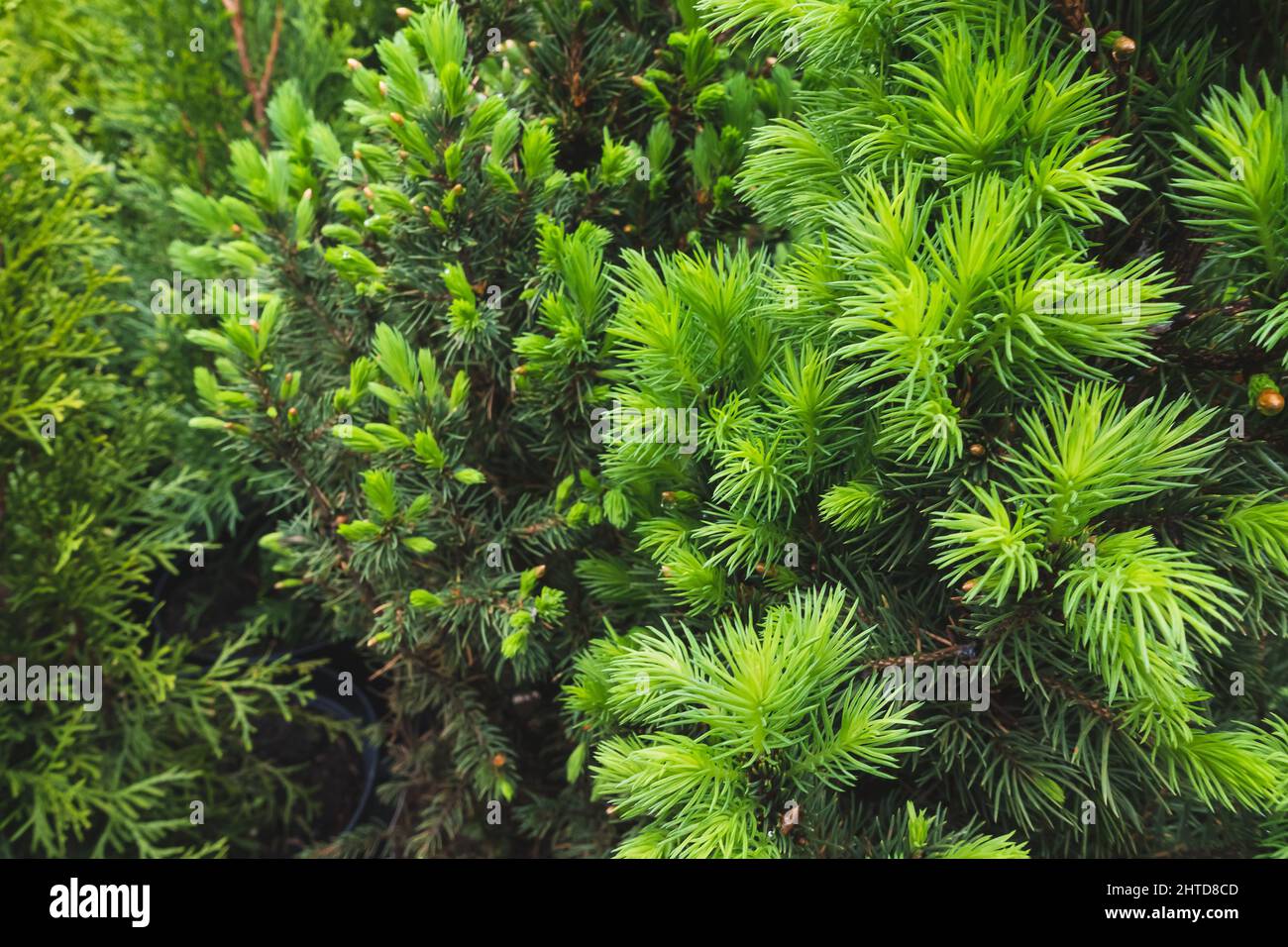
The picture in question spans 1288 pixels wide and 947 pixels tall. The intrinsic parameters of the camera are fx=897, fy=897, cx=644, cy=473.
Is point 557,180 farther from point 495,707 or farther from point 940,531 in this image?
point 495,707

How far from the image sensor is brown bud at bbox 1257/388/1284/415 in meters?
1.08

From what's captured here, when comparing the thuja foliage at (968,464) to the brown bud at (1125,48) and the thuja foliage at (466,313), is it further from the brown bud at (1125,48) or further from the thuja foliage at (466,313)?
the thuja foliage at (466,313)

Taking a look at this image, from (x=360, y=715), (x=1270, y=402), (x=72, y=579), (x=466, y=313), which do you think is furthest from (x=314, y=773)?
(x=1270, y=402)

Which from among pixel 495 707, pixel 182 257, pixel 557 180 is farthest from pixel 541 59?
pixel 495 707

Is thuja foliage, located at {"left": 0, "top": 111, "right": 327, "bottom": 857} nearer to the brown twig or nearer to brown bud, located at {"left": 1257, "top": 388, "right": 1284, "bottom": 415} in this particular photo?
the brown twig

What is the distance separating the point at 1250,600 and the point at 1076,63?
72 centimetres

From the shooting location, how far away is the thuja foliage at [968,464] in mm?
1028

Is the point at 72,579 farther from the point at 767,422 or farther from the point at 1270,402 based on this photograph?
the point at 1270,402

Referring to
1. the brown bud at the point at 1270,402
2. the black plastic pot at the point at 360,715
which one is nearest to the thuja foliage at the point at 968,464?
the brown bud at the point at 1270,402

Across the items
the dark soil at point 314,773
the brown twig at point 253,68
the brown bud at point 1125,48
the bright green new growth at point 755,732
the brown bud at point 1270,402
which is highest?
the brown twig at point 253,68

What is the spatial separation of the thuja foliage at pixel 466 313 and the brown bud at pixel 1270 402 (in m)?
0.83

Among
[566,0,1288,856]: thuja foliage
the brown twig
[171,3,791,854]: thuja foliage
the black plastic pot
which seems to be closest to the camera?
[566,0,1288,856]: thuja foliage

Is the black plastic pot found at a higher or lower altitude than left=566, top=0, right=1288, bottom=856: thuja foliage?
lower

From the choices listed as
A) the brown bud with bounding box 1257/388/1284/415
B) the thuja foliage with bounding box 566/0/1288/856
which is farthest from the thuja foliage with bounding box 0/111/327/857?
the brown bud with bounding box 1257/388/1284/415
